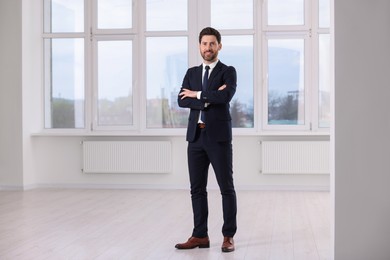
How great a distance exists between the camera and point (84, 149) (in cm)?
857

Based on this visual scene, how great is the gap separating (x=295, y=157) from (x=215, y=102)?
13.7ft

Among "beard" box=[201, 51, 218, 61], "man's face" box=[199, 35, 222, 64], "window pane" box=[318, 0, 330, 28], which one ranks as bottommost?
"beard" box=[201, 51, 218, 61]

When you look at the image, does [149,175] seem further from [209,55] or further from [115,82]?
[209,55]

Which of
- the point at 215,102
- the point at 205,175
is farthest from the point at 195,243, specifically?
the point at 215,102

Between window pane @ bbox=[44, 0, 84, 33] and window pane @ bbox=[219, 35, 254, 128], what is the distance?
7.18 ft

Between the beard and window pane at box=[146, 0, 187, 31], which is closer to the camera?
the beard

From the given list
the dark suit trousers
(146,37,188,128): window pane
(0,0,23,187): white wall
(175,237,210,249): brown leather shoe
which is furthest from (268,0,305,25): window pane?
(175,237,210,249): brown leather shoe

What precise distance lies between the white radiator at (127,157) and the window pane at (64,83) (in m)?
0.54

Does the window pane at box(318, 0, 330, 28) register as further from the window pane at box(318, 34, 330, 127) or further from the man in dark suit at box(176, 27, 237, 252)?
the man in dark suit at box(176, 27, 237, 252)

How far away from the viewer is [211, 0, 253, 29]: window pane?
8.53 metres

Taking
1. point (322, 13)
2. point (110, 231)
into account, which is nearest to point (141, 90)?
point (322, 13)
